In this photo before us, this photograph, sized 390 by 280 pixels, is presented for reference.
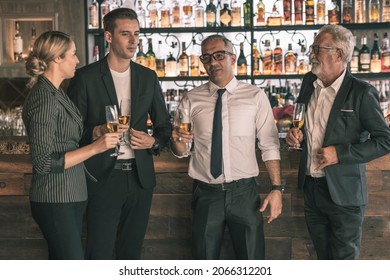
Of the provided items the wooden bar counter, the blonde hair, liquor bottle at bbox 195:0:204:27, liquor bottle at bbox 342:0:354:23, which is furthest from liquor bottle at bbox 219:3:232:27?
the blonde hair

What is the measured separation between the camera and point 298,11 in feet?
17.8

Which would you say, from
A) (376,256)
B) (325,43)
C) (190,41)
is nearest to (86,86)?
(325,43)

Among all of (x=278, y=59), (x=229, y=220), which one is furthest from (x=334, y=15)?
(x=229, y=220)

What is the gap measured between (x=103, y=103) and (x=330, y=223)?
1139 millimetres

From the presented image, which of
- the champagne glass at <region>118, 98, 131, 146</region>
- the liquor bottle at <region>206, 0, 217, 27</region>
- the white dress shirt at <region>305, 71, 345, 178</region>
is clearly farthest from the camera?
the liquor bottle at <region>206, 0, 217, 27</region>

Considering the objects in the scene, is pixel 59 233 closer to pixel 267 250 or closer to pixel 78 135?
pixel 78 135

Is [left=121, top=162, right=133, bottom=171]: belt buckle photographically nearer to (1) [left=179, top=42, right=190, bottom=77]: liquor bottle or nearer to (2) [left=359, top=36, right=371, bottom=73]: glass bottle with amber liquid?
(1) [left=179, top=42, right=190, bottom=77]: liquor bottle

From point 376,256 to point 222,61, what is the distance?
49.9 inches

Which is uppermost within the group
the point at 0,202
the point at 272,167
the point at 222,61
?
the point at 222,61

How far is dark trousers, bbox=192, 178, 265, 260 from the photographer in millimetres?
3018

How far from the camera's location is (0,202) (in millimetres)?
3479

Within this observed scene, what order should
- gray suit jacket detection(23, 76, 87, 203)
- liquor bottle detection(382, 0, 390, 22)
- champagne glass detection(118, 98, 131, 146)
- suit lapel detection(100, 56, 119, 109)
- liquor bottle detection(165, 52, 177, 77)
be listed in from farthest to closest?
1. liquor bottle detection(165, 52, 177, 77)
2. liquor bottle detection(382, 0, 390, 22)
3. suit lapel detection(100, 56, 119, 109)
4. champagne glass detection(118, 98, 131, 146)
5. gray suit jacket detection(23, 76, 87, 203)

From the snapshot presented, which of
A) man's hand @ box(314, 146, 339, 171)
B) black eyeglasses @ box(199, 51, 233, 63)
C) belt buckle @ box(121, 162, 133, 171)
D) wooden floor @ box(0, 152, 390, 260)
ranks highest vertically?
black eyeglasses @ box(199, 51, 233, 63)

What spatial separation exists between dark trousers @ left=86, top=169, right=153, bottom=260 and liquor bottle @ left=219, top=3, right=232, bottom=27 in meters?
2.56
